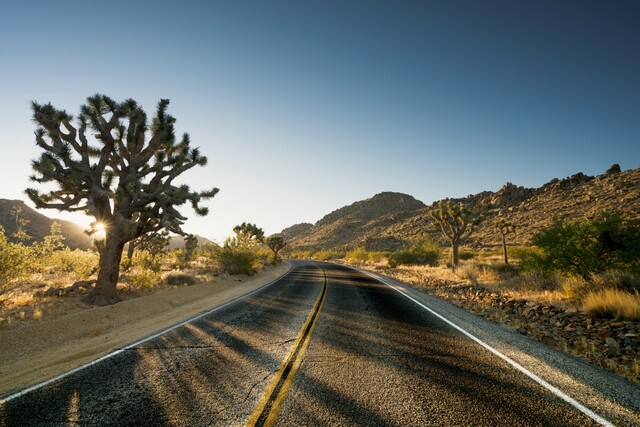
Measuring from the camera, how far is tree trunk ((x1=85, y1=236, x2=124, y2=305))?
1026 centimetres

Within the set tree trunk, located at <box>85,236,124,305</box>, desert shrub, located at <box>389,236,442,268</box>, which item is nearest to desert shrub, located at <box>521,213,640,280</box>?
tree trunk, located at <box>85,236,124,305</box>

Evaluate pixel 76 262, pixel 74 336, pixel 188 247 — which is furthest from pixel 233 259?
pixel 188 247

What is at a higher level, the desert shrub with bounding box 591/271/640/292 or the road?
the desert shrub with bounding box 591/271/640/292

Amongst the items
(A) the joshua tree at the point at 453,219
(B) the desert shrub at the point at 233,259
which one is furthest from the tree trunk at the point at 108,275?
(A) the joshua tree at the point at 453,219

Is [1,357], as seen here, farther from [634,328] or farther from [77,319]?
[634,328]

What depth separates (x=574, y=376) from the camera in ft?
13.7

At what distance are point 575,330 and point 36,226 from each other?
67.9 m

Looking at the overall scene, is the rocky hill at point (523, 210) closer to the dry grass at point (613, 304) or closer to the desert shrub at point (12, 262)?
the dry grass at point (613, 304)

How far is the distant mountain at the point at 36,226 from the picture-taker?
4428 centimetres

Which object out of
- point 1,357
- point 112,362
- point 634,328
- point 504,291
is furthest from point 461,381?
point 504,291

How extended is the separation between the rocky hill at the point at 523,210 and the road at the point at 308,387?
22.7 m

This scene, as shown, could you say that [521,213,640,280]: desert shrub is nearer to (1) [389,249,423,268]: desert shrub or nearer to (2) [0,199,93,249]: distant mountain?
(1) [389,249,423,268]: desert shrub

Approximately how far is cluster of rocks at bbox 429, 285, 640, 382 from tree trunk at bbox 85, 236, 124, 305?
13000 mm

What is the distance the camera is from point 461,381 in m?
3.97
